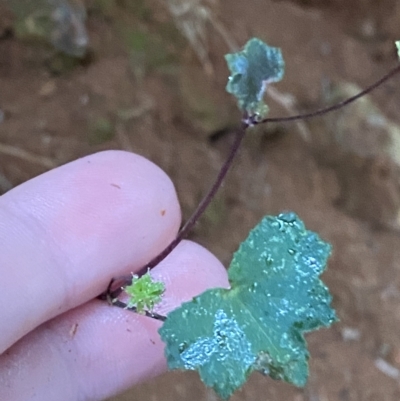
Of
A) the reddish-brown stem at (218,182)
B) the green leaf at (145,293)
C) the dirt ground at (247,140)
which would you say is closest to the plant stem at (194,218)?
the reddish-brown stem at (218,182)

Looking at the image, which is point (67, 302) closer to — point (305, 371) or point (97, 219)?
point (97, 219)

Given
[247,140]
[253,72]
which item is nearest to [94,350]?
[253,72]

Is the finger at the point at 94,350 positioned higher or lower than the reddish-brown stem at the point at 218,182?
lower

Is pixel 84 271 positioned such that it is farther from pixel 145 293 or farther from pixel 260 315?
pixel 260 315

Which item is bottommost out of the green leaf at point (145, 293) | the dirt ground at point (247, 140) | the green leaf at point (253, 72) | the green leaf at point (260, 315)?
the dirt ground at point (247, 140)

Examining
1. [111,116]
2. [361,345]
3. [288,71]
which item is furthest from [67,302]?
[288,71]

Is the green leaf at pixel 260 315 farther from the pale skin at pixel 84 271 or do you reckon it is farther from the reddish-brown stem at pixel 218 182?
the pale skin at pixel 84 271

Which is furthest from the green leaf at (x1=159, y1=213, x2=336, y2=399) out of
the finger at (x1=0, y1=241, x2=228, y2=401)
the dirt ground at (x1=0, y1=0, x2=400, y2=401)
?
the dirt ground at (x1=0, y1=0, x2=400, y2=401)
